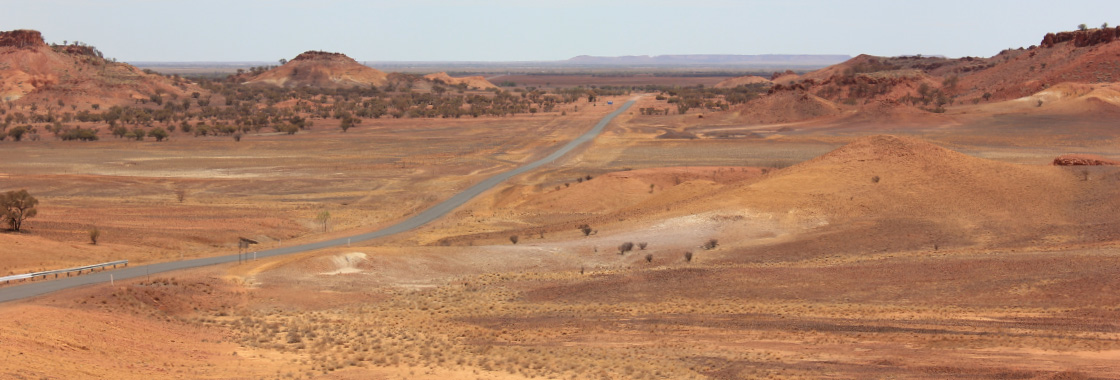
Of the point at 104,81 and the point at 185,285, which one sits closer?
the point at 185,285

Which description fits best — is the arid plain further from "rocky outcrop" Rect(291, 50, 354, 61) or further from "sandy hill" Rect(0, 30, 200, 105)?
"rocky outcrop" Rect(291, 50, 354, 61)

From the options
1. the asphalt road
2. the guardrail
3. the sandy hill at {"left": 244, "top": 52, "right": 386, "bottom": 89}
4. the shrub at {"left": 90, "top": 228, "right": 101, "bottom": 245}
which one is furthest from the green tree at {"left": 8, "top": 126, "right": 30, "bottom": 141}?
the sandy hill at {"left": 244, "top": 52, "right": 386, "bottom": 89}

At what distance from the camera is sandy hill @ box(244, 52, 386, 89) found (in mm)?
171250

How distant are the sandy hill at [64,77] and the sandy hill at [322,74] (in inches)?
1017

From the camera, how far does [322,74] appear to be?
174 m

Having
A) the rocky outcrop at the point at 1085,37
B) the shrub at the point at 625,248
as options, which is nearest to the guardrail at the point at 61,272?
the shrub at the point at 625,248

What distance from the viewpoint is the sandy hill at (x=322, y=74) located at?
562 feet

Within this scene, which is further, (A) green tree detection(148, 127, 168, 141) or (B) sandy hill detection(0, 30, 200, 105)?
(B) sandy hill detection(0, 30, 200, 105)

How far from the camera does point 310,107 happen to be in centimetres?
12319

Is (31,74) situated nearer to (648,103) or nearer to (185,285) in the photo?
(648,103)

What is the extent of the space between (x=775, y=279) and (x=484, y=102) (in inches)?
4451

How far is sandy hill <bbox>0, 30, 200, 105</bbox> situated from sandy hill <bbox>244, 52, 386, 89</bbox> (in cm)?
2583

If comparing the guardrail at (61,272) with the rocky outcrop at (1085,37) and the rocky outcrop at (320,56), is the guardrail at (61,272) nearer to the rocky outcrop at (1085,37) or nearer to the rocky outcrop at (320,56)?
the rocky outcrop at (1085,37)

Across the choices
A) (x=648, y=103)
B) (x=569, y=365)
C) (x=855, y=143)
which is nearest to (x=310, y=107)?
(x=648, y=103)
